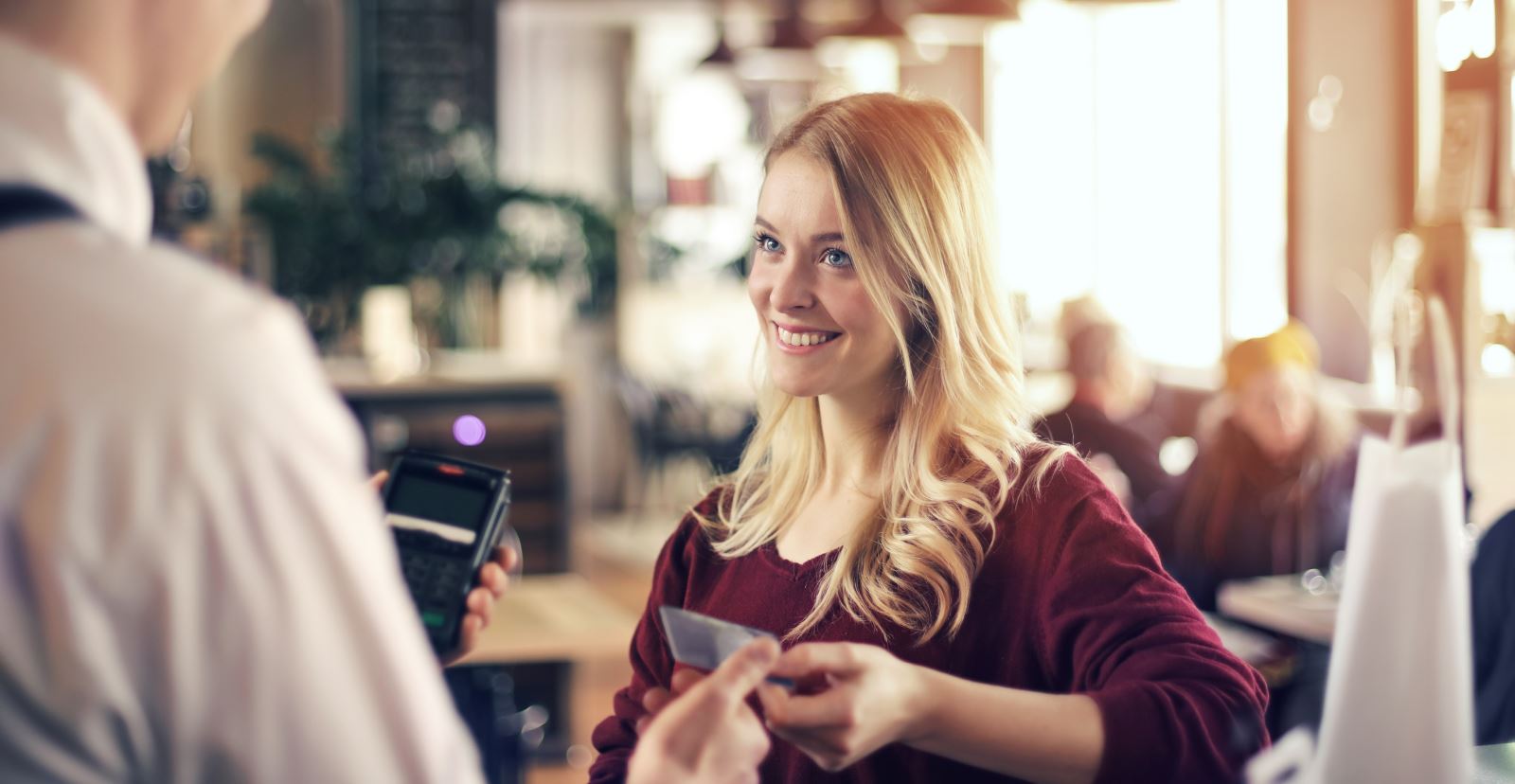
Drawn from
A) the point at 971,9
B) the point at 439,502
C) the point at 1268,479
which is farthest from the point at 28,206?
the point at 971,9

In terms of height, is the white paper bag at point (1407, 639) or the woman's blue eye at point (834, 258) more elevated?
the woman's blue eye at point (834, 258)

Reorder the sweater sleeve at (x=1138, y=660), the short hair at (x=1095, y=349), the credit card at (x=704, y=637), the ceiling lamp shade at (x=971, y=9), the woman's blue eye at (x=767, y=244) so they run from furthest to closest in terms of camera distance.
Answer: the short hair at (x=1095, y=349)
the ceiling lamp shade at (x=971, y=9)
the woman's blue eye at (x=767, y=244)
the sweater sleeve at (x=1138, y=660)
the credit card at (x=704, y=637)

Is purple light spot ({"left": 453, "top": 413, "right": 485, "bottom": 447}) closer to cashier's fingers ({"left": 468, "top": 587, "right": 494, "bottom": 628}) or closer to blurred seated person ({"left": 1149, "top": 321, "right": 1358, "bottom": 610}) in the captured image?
blurred seated person ({"left": 1149, "top": 321, "right": 1358, "bottom": 610})

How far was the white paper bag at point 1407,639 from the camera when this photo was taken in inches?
40.3

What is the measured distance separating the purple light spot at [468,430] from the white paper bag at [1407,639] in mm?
4075

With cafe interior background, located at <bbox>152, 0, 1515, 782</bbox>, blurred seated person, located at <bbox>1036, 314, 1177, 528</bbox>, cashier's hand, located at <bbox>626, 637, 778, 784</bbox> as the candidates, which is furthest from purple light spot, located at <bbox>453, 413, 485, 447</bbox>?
cashier's hand, located at <bbox>626, 637, 778, 784</bbox>

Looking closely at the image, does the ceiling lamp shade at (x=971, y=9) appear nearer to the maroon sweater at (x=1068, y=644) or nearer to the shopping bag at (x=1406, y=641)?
the maroon sweater at (x=1068, y=644)

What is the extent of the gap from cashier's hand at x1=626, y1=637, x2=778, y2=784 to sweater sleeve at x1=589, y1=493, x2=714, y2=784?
529 millimetres

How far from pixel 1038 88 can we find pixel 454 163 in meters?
5.37

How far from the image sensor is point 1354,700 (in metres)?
1.03

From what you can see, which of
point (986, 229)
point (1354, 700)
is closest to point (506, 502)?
point (986, 229)

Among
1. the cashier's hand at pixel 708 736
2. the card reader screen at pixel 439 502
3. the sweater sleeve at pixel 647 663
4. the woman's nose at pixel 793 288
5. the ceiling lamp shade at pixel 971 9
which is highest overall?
the ceiling lamp shade at pixel 971 9

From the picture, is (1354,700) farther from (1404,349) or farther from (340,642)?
(340,642)

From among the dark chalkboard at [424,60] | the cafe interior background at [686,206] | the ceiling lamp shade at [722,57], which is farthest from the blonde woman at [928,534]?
the dark chalkboard at [424,60]
